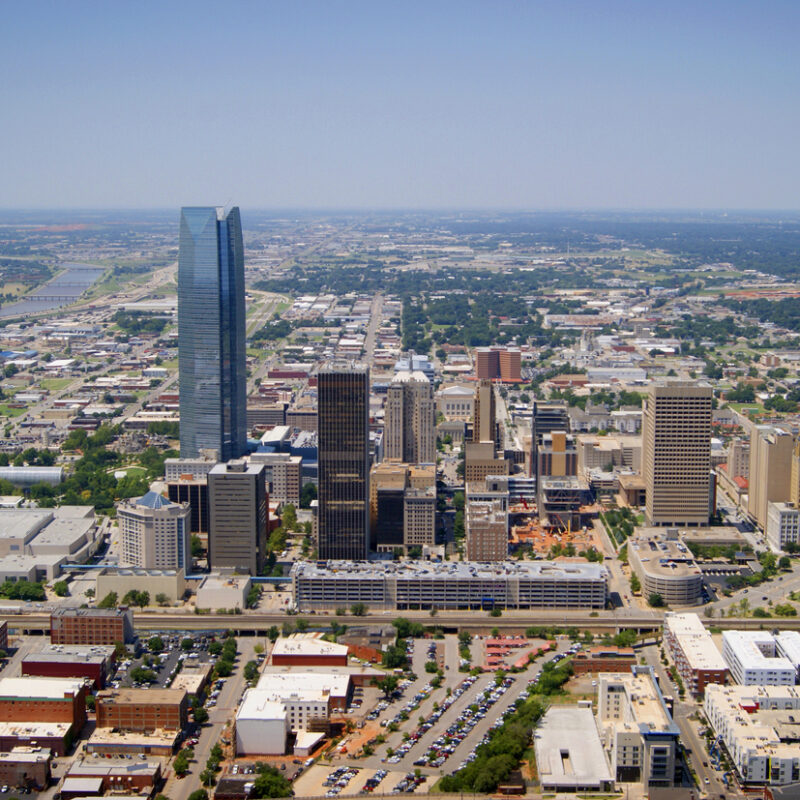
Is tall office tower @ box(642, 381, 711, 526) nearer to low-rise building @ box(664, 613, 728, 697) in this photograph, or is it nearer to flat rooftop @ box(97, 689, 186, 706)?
low-rise building @ box(664, 613, 728, 697)

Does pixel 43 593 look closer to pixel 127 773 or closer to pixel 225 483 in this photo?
pixel 225 483

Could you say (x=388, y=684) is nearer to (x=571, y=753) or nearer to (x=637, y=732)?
(x=571, y=753)

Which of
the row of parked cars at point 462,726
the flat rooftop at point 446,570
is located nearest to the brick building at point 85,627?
the flat rooftop at point 446,570

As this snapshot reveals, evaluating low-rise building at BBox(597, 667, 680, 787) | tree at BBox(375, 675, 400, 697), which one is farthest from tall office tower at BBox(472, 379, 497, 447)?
low-rise building at BBox(597, 667, 680, 787)

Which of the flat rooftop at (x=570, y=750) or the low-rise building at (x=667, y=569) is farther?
the low-rise building at (x=667, y=569)

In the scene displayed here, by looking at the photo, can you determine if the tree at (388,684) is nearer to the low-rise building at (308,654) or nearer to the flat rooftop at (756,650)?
the low-rise building at (308,654)

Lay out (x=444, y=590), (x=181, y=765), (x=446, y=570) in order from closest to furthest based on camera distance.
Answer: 1. (x=181, y=765)
2. (x=444, y=590)
3. (x=446, y=570)

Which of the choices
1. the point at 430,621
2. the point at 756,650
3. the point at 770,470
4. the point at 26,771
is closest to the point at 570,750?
the point at 756,650
